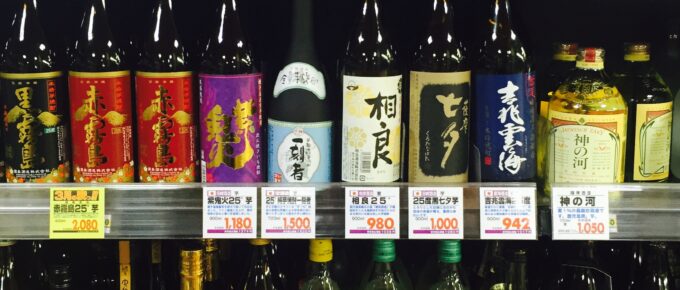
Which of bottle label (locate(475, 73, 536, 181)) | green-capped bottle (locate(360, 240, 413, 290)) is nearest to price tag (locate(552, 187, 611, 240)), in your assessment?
bottle label (locate(475, 73, 536, 181))

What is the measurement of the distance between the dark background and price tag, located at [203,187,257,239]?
48cm

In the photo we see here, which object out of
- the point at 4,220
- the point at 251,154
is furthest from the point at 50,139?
the point at 251,154

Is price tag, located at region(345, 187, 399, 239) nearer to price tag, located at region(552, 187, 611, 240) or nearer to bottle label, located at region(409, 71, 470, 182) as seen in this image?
bottle label, located at region(409, 71, 470, 182)

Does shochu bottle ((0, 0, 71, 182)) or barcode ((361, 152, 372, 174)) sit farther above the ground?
shochu bottle ((0, 0, 71, 182))

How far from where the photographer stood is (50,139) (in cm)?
142

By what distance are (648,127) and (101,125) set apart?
0.98 metres

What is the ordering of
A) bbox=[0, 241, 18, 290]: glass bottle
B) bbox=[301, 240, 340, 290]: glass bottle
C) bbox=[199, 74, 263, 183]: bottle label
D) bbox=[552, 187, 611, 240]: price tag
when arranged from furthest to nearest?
1. bbox=[0, 241, 18, 290]: glass bottle
2. bbox=[301, 240, 340, 290]: glass bottle
3. bbox=[199, 74, 263, 183]: bottle label
4. bbox=[552, 187, 611, 240]: price tag

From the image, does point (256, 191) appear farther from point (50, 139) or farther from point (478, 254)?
point (478, 254)

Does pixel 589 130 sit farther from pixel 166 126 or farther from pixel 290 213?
pixel 166 126

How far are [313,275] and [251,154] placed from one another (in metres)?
0.29

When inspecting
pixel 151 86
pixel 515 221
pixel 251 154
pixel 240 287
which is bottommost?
pixel 240 287

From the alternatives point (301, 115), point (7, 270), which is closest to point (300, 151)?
point (301, 115)

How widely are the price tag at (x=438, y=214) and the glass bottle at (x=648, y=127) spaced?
0.37m

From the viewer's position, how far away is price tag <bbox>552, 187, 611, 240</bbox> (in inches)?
51.3
